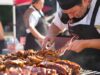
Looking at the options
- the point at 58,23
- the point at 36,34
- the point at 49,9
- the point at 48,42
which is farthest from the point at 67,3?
the point at 36,34

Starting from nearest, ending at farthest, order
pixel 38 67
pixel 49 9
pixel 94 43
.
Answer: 1. pixel 38 67
2. pixel 94 43
3. pixel 49 9

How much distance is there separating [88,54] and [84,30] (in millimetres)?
132

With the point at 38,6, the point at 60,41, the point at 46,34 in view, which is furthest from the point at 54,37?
the point at 38,6

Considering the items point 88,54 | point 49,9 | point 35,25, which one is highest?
point 49,9

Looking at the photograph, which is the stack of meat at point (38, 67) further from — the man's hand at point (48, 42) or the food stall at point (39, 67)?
the man's hand at point (48, 42)

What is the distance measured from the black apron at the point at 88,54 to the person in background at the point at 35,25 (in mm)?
445

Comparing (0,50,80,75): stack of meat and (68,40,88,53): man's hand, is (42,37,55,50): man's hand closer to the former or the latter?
(68,40,88,53): man's hand

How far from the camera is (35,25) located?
240 cm

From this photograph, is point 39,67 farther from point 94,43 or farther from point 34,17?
point 34,17

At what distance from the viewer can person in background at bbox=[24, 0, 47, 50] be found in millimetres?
2348

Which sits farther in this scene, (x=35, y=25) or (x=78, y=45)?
(x=35, y=25)

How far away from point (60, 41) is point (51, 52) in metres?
0.35

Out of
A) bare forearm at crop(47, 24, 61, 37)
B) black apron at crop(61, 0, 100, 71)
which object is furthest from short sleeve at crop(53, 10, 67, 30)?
black apron at crop(61, 0, 100, 71)

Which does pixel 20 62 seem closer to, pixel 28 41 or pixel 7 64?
pixel 7 64
